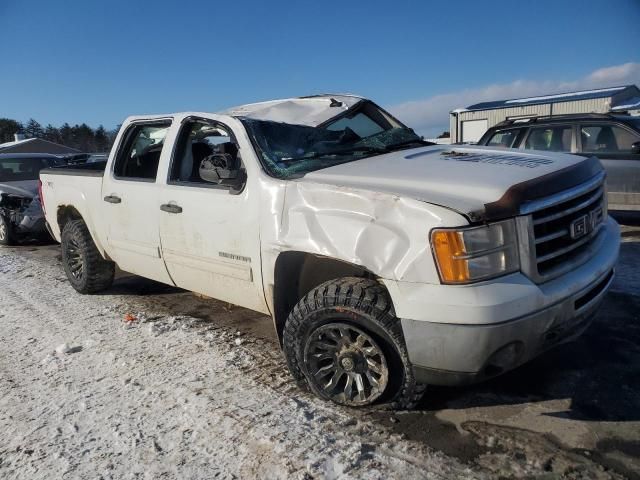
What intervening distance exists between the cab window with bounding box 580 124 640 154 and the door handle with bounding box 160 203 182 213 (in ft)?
22.2

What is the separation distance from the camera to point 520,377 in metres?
3.18

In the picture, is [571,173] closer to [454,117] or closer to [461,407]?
[461,407]

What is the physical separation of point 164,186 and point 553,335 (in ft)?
9.48

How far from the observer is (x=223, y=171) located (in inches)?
133

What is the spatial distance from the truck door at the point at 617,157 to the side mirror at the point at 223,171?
638 cm

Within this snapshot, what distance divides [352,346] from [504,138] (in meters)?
6.88

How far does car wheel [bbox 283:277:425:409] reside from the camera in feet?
8.53

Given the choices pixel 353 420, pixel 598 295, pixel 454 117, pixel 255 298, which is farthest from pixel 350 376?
pixel 454 117

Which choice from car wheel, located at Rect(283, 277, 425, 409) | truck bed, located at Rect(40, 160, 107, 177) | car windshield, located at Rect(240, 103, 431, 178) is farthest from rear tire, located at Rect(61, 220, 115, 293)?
car wheel, located at Rect(283, 277, 425, 409)

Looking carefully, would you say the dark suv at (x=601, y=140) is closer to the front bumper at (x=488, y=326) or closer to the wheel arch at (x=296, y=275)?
the front bumper at (x=488, y=326)

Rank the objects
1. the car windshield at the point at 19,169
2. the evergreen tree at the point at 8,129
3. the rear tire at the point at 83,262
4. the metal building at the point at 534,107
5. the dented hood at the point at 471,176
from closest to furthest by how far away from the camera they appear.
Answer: the dented hood at the point at 471,176, the rear tire at the point at 83,262, the car windshield at the point at 19,169, the metal building at the point at 534,107, the evergreen tree at the point at 8,129

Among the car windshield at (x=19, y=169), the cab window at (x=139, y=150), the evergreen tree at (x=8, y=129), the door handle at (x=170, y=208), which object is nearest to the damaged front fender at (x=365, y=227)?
the door handle at (x=170, y=208)

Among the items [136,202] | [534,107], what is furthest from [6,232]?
[534,107]

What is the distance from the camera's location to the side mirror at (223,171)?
3320mm
